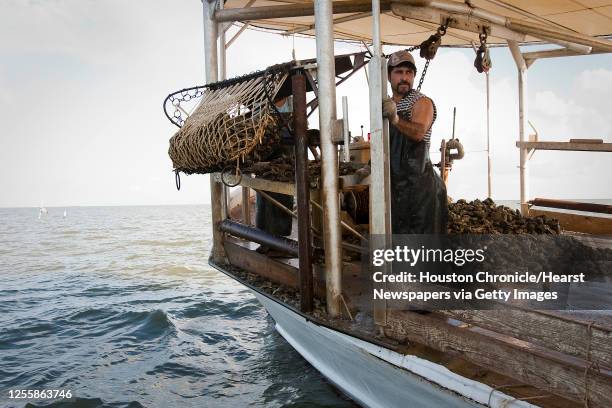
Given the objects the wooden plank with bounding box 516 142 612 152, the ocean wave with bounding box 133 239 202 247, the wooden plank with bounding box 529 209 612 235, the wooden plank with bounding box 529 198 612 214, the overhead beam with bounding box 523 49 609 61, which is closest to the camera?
the wooden plank with bounding box 516 142 612 152

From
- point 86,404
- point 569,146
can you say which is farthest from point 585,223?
point 86,404

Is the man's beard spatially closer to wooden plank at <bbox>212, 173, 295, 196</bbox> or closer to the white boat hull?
wooden plank at <bbox>212, 173, 295, 196</bbox>

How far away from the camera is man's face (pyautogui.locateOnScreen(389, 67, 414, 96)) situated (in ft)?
12.2

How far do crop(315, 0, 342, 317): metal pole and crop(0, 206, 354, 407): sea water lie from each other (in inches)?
82.0

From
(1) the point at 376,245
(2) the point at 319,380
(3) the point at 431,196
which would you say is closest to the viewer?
(1) the point at 376,245

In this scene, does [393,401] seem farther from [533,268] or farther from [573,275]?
[573,275]

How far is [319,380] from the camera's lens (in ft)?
17.6

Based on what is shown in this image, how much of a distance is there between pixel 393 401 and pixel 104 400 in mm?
3736

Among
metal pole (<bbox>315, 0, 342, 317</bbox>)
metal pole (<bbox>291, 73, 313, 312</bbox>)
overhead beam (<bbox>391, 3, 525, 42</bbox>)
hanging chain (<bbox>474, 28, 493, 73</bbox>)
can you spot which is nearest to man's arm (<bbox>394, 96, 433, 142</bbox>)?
metal pole (<bbox>315, 0, 342, 317</bbox>)

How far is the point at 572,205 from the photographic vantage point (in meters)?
6.76

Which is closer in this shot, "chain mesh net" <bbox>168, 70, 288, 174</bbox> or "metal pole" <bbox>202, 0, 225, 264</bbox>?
"chain mesh net" <bbox>168, 70, 288, 174</bbox>

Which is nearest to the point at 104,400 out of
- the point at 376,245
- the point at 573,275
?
the point at 376,245

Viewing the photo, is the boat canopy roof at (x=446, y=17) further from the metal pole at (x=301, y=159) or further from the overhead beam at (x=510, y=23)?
the metal pole at (x=301, y=159)

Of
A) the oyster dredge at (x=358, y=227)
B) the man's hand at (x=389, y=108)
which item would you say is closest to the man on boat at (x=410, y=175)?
the oyster dredge at (x=358, y=227)
